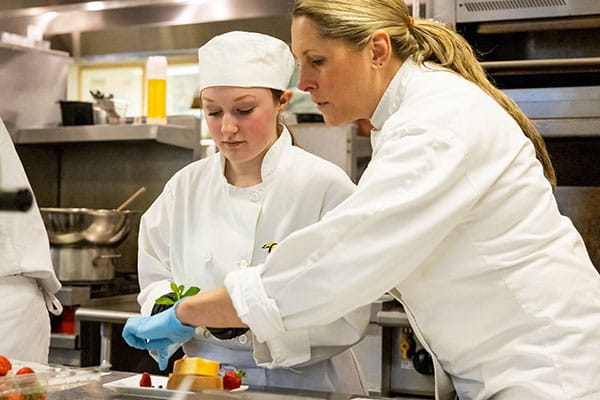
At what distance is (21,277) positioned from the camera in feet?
6.59

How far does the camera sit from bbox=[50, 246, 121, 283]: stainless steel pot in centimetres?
289

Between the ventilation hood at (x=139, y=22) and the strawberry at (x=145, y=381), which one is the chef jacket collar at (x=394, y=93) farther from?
the ventilation hood at (x=139, y=22)

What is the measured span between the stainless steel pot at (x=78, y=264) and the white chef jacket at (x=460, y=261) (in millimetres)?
1887

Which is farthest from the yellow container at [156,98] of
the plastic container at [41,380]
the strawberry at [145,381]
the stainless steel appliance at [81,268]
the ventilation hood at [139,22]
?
the strawberry at [145,381]

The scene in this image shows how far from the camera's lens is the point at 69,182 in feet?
11.9

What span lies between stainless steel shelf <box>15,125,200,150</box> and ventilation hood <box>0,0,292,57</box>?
652 millimetres

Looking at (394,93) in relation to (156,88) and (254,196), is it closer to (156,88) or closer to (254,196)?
(254,196)

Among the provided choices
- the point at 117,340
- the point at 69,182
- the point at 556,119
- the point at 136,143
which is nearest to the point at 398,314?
the point at 556,119

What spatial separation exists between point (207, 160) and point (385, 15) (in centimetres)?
71

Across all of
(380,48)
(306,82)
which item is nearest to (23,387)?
(306,82)

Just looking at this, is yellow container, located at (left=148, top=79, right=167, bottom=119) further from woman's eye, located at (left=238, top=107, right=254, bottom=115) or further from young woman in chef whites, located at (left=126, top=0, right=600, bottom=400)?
young woman in chef whites, located at (left=126, top=0, right=600, bottom=400)

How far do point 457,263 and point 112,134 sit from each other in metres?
2.30

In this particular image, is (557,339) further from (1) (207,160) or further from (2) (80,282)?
(2) (80,282)

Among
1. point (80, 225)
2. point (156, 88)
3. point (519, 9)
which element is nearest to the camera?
point (519, 9)
